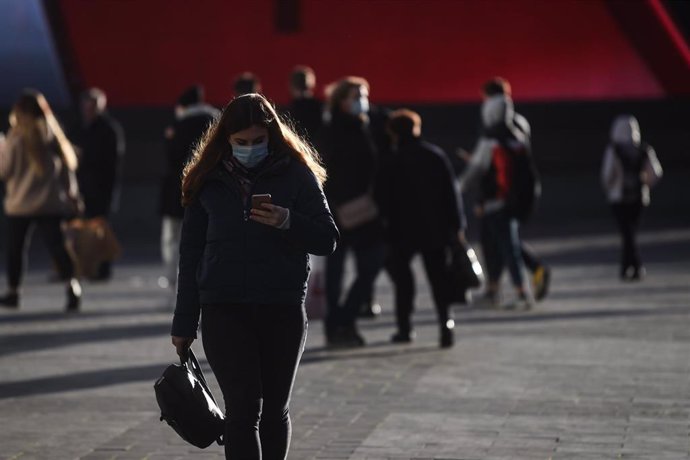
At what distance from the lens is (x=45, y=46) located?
22562mm

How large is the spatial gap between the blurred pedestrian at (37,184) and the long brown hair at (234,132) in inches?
300

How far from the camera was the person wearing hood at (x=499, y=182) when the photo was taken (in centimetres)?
1314

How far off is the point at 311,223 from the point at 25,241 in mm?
8319

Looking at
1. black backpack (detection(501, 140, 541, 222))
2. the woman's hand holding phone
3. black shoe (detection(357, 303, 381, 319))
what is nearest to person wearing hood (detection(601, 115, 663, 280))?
black backpack (detection(501, 140, 541, 222))

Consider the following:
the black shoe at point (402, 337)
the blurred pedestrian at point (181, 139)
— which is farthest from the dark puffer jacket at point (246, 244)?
the blurred pedestrian at point (181, 139)

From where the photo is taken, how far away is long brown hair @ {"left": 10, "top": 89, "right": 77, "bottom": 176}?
13.0 metres

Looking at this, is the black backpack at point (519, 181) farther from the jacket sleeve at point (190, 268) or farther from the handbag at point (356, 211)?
the jacket sleeve at point (190, 268)

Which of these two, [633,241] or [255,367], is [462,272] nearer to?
[633,241]

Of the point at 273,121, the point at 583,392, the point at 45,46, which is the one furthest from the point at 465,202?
the point at 273,121

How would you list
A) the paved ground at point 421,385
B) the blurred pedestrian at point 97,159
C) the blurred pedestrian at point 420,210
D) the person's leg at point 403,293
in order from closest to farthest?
the paved ground at point 421,385 < the blurred pedestrian at point 420,210 < the person's leg at point 403,293 < the blurred pedestrian at point 97,159

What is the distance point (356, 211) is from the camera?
35.7ft

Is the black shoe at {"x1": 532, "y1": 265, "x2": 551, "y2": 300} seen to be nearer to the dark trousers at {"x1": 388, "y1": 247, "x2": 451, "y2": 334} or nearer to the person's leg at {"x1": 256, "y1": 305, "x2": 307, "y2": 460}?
the dark trousers at {"x1": 388, "y1": 247, "x2": 451, "y2": 334}

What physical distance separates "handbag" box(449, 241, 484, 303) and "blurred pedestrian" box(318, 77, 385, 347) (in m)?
0.51

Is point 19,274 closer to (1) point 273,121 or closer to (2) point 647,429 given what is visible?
(2) point 647,429
